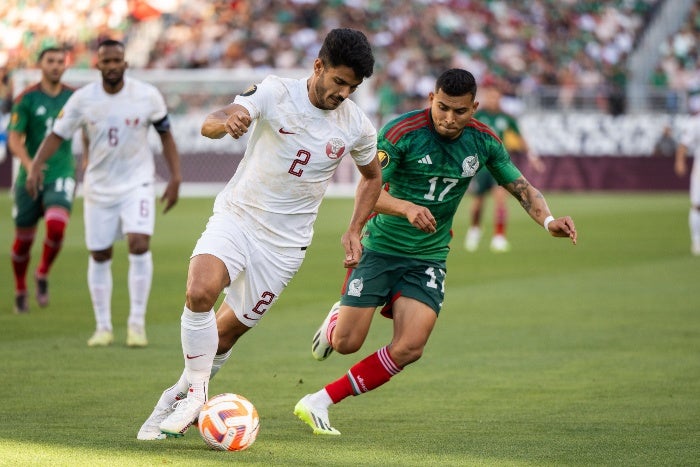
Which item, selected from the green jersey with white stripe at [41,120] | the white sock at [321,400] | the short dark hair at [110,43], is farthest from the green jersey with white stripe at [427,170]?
the green jersey with white stripe at [41,120]

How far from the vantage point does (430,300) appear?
23.2 ft

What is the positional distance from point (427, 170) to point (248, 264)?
1.33m

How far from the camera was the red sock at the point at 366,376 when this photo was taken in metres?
6.88

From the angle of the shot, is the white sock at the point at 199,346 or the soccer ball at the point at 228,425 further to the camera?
the white sock at the point at 199,346

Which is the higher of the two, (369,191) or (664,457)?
(369,191)

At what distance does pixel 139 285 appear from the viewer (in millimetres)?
9836

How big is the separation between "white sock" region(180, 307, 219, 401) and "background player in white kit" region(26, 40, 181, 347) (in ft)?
11.9

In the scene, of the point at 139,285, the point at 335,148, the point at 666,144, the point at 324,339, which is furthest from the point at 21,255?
the point at 666,144

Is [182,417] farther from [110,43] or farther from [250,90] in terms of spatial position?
[110,43]

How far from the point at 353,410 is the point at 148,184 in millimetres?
3370

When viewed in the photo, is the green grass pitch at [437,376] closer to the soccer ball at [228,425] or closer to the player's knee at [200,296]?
the soccer ball at [228,425]

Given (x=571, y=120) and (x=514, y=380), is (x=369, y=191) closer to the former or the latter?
(x=514, y=380)

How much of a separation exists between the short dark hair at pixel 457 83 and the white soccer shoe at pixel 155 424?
7.56 feet

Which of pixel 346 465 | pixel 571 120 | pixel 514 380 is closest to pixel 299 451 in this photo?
pixel 346 465
